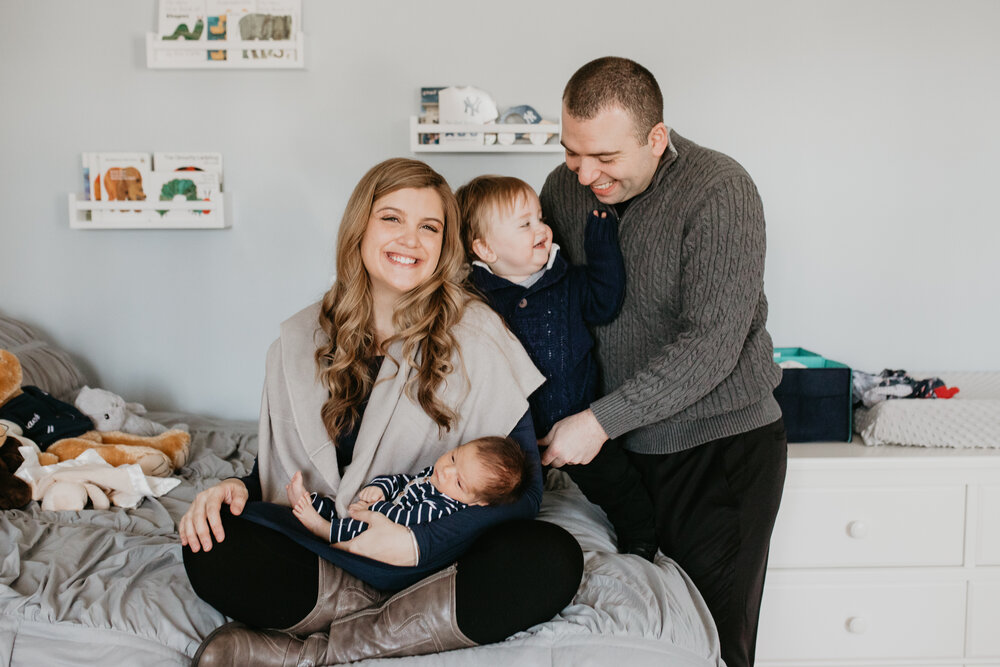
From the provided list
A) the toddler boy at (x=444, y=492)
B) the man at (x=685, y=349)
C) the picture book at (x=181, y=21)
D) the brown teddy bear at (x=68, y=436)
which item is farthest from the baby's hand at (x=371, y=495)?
the picture book at (x=181, y=21)

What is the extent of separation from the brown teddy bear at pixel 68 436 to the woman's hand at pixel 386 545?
921 mm

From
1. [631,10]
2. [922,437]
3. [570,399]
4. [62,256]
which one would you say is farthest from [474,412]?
[62,256]

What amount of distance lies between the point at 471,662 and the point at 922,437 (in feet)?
4.90

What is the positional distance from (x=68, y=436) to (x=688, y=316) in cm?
165

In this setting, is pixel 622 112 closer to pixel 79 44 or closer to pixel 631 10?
pixel 631 10

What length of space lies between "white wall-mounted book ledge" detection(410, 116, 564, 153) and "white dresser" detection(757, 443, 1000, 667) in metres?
1.21

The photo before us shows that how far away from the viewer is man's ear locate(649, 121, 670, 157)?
1613mm

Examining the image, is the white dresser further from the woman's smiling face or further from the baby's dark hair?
the woman's smiling face

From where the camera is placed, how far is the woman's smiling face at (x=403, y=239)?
163cm

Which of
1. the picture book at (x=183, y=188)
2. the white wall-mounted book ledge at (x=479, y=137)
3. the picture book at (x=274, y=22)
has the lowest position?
the picture book at (x=183, y=188)

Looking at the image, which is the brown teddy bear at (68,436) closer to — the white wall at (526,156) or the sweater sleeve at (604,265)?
the white wall at (526,156)

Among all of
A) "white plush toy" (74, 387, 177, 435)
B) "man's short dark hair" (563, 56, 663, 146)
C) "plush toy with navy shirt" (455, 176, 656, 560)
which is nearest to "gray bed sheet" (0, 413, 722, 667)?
"plush toy with navy shirt" (455, 176, 656, 560)

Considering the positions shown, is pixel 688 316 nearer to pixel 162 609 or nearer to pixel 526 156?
pixel 162 609

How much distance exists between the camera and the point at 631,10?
2605 millimetres
